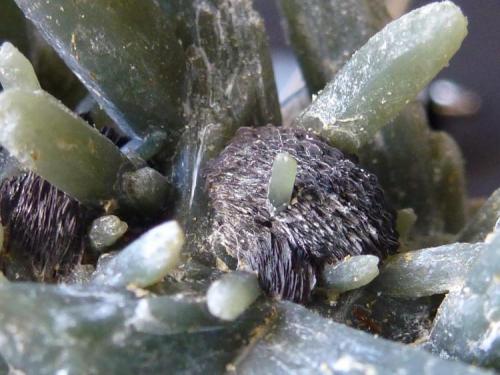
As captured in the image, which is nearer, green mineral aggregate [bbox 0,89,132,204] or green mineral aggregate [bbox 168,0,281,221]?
green mineral aggregate [bbox 0,89,132,204]

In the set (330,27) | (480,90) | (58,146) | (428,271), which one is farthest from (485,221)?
(480,90)

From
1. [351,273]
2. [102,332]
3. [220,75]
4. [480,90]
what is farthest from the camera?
[480,90]

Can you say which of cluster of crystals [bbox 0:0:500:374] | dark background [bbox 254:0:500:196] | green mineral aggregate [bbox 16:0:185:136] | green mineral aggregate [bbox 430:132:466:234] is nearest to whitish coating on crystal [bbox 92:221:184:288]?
cluster of crystals [bbox 0:0:500:374]

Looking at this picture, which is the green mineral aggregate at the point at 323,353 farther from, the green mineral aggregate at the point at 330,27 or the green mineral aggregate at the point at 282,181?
the green mineral aggregate at the point at 330,27

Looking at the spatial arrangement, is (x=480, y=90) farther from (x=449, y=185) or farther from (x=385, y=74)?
(x=385, y=74)

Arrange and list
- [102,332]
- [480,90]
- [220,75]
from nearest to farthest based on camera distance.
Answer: [102,332], [220,75], [480,90]

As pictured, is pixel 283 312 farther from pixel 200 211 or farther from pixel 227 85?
pixel 227 85

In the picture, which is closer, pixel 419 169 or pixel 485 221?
pixel 485 221

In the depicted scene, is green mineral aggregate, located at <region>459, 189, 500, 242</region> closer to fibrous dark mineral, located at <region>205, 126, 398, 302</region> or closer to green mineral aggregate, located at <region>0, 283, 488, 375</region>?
fibrous dark mineral, located at <region>205, 126, 398, 302</region>

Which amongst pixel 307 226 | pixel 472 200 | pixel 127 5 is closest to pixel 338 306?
pixel 307 226
